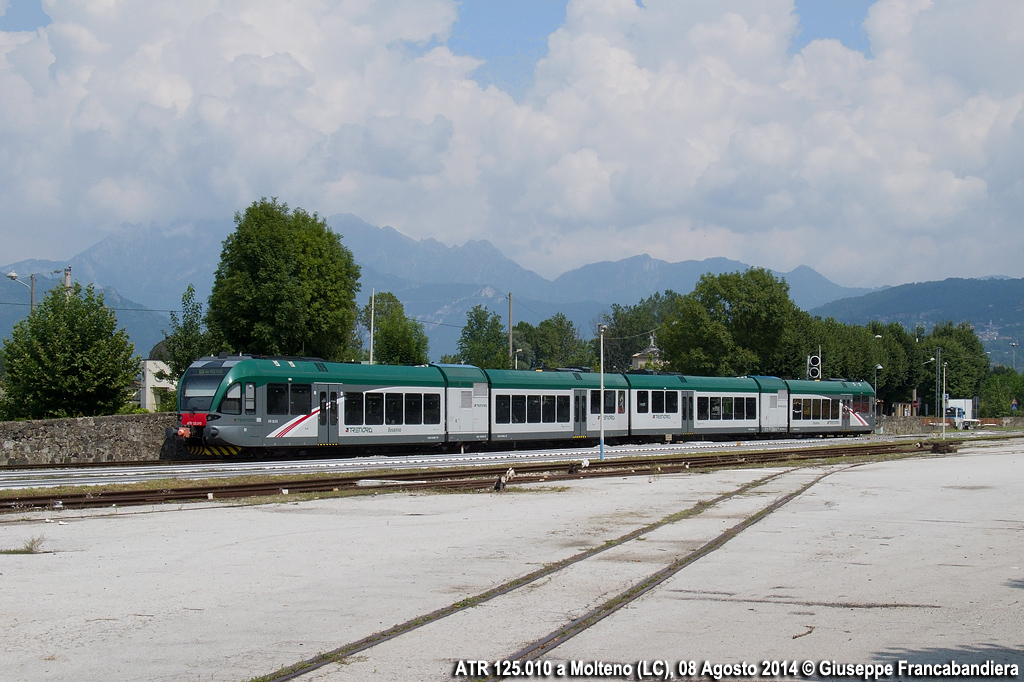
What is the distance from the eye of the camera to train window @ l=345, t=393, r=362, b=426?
34281 millimetres

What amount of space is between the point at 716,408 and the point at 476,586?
40337mm

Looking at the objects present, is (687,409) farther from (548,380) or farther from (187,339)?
(187,339)

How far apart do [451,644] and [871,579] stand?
5.76m

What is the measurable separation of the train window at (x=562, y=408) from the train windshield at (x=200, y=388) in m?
15.7

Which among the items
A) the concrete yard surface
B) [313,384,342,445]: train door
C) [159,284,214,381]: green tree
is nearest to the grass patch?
the concrete yard surface

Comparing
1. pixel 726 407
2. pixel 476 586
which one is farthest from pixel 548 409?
pixel 476 586

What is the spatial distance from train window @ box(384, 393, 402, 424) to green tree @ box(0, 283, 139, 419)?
10.7 meters

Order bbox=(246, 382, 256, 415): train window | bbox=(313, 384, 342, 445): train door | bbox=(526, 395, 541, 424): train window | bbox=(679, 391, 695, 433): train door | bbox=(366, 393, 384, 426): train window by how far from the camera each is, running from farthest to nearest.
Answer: bbox=(679, 391, 695, 433): train door
bbox=(526, 395, 541, 424): train window
bbox=(366, 393, 384, 426): train window
bbox=(313, 384, 342, 445): train door
bbox=(246, 382, 256, 415): train window

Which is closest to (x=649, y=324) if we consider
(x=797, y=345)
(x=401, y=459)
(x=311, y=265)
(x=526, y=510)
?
(x=797, y=345)

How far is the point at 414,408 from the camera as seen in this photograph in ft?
119

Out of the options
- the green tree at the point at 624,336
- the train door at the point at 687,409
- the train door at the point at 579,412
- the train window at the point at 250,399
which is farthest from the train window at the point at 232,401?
the green tree at the point at 624,336

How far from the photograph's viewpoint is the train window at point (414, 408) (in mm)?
36188

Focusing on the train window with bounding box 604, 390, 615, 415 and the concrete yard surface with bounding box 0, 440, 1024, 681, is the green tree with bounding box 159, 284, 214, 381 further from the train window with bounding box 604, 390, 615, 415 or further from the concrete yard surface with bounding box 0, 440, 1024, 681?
the concrete yard surface with bounding box 0, 440, 1024, 681

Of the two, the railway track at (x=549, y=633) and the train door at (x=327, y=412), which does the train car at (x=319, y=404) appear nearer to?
the train door at (x=327, y=412)
